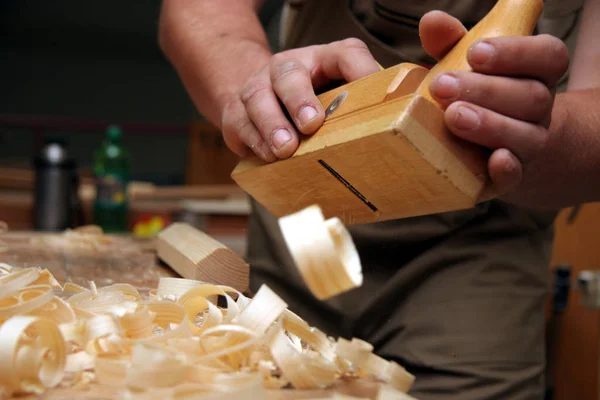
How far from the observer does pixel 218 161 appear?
402 cm

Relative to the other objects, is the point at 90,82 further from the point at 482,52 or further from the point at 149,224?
the point at 482,52

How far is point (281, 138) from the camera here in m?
0.68

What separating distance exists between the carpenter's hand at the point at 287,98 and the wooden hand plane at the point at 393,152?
19 millimetres

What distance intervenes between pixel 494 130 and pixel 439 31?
0.14 m

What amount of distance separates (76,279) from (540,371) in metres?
0.76

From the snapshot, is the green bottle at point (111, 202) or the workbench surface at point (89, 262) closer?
the workbench surface at point (89, 262)

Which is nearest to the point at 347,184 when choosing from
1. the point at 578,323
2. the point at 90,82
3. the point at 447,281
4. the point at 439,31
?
the point at 439,31

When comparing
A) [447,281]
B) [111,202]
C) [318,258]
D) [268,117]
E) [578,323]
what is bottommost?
[578,323]

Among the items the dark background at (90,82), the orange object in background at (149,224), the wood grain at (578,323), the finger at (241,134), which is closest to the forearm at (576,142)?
the finger at (241,134)

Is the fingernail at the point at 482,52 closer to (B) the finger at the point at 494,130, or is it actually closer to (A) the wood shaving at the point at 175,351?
(B) the finger at the point at 494,130

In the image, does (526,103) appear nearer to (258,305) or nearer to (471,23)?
(258,305)

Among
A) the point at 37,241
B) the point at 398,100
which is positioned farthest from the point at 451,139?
the point at 37,241

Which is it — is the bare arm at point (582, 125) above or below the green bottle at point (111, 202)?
above

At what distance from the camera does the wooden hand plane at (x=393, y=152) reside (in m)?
0.54
